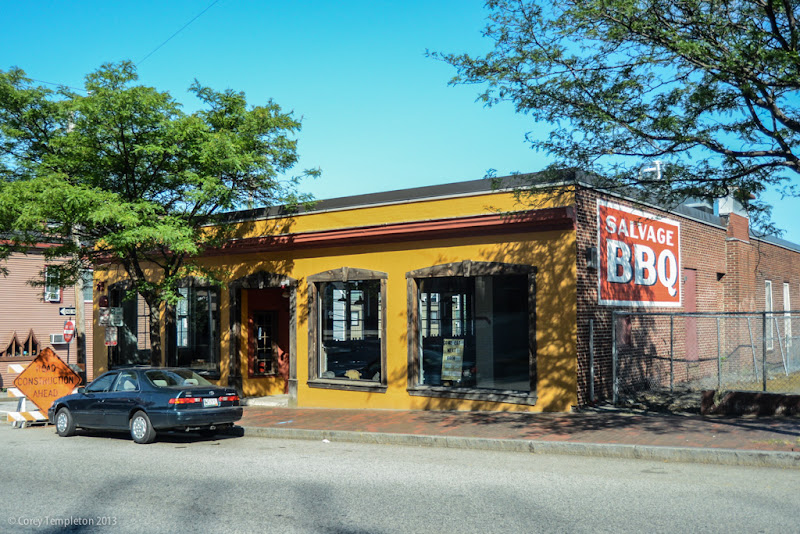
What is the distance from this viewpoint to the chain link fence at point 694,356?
13.9 m

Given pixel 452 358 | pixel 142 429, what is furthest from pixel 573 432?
pixel 142 429

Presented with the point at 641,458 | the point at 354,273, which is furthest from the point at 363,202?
the point at 641,458

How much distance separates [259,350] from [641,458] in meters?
12.4

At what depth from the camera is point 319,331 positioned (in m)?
18.2

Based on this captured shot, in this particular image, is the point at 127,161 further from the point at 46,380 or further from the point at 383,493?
the point at 383,493

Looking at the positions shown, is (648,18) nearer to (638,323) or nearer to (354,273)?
(638,323)

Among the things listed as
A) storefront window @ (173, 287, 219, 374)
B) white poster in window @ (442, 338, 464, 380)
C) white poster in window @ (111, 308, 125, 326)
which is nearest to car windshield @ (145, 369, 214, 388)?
white poster in window @ (442, 338, 464, 380)

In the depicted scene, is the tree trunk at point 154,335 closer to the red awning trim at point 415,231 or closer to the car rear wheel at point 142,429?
the red awning trim at point 415,231

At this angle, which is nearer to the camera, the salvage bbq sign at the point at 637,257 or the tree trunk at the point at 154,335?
the salvage bbq sign at the point at 637,257

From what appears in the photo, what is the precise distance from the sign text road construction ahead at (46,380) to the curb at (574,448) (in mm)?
5570

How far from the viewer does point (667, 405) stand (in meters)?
14.3

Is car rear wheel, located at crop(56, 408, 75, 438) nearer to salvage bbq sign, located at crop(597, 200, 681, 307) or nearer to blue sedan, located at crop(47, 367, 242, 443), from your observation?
blue sedan, located at crop(47, 367, 242, 443)

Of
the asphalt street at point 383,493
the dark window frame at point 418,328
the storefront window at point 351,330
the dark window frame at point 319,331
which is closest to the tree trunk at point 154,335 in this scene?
the dark window frame at point 319,331

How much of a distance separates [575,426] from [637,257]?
572 centimetres
